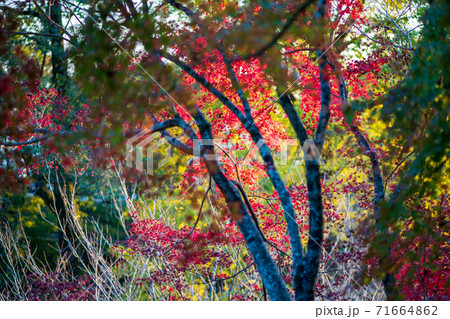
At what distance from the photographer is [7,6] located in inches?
154

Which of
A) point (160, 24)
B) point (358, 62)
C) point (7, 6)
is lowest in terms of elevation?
point (358, 62)

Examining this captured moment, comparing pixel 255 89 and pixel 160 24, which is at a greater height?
pixel 160 24

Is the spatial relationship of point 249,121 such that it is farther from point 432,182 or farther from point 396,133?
point 432,182

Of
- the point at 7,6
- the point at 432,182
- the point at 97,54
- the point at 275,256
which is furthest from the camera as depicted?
the point at 275,256

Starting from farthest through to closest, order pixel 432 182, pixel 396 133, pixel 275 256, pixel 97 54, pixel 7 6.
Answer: pixel 275 256 → pixel 7 6 → pixel 396 133 → pixel 97 54 → pixel 432 182

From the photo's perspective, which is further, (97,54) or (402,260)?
(97,54)

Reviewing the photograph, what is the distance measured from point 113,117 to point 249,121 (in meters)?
0.96

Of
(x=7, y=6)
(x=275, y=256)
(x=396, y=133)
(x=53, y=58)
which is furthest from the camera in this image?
(x=53, y=58)
